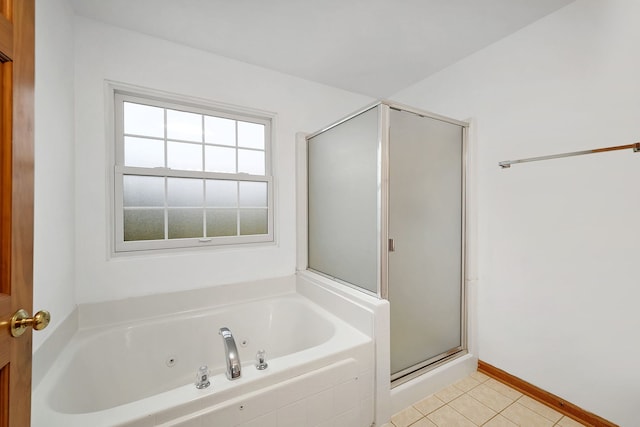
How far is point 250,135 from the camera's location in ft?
7.50

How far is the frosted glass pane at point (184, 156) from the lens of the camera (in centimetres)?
196

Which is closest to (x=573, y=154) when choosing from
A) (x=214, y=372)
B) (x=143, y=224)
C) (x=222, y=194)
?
(x=222, y=194)

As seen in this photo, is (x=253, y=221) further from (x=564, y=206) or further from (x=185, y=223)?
(x=564, y=206)

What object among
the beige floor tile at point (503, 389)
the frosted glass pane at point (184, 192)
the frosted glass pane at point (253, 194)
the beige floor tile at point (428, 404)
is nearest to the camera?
the beige floor tile at point (428, 404)

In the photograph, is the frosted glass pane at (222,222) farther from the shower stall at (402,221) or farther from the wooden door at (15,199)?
the wooden door at (15,199)

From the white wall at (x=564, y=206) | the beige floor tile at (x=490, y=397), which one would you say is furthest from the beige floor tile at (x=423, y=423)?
the white wall at (x=564, y=206)

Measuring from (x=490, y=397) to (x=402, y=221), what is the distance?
130cm

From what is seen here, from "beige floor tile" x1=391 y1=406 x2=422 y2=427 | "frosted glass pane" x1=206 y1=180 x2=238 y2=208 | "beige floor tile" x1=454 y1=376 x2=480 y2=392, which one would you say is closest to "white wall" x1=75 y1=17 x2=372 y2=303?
"frosted glass pane" x1=206 y1=180 x2=238 y2=208

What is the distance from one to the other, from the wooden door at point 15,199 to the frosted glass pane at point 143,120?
Result: 1.21 m

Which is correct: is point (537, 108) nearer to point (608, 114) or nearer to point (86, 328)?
point (608, 114)

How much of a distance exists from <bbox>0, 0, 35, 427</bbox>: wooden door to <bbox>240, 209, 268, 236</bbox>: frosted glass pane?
1512 mm

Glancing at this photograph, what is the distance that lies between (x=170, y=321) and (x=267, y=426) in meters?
1.04

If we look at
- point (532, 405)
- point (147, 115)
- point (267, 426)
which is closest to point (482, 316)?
point (532, 405)

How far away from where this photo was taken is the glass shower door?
1692 millimetres
